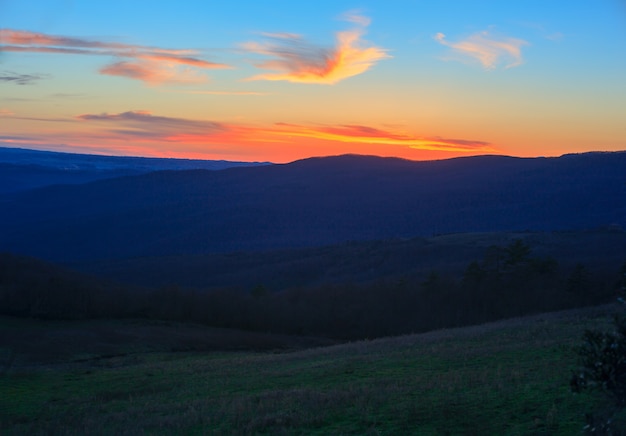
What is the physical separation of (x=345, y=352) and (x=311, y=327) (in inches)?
1451

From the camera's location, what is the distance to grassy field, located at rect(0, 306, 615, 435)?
41.9 feet

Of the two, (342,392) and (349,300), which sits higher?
(342,392)

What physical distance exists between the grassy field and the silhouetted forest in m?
29.8

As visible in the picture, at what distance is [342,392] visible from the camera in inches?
645

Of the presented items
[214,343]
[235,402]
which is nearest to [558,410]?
[235,402]

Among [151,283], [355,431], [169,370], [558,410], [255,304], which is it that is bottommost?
[151,283]

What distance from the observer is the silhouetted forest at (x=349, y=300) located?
59.4 meters

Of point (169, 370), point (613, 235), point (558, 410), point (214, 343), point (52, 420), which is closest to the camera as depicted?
point (558, 410)

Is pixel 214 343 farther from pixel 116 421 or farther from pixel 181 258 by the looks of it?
pixel 181 258

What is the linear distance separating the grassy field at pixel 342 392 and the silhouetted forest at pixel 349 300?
29.8 meters

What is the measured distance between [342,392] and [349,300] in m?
53.3

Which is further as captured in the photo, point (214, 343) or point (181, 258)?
point (181, 258)

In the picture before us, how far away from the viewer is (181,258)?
451 feet

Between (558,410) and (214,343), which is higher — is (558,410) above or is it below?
above
